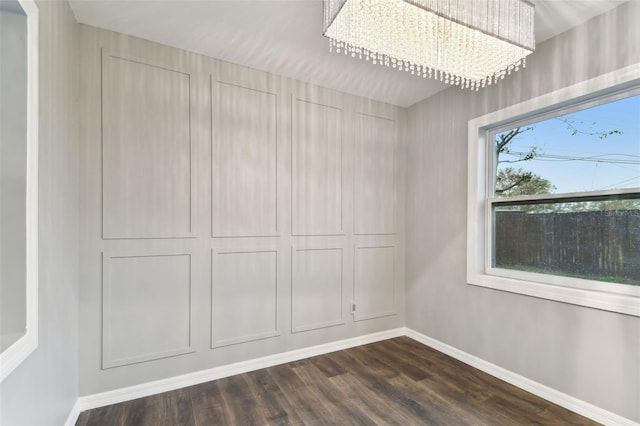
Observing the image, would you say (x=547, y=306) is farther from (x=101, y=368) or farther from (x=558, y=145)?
(x=101, y=368)

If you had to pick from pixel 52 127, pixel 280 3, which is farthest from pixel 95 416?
pixel 280 3

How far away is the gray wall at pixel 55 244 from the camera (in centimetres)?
127

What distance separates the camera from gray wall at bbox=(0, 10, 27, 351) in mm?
1076

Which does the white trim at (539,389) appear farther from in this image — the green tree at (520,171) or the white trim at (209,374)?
the green tree at (520,171)

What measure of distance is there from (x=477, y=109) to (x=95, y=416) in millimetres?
3750

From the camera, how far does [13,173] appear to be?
1119 millimetres

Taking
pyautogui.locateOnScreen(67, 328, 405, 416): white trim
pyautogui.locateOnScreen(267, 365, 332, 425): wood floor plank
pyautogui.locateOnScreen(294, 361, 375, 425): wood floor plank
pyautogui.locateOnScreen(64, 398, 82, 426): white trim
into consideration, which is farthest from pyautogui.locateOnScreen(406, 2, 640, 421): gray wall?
pyautogui.locateOnScreen(64, 398, 82, 426): white trim

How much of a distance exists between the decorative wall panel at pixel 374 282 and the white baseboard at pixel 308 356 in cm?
29

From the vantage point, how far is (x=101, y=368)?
82.6 inches

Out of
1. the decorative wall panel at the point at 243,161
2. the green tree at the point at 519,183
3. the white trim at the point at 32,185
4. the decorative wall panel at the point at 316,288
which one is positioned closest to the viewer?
the white trim at the point at 32,185

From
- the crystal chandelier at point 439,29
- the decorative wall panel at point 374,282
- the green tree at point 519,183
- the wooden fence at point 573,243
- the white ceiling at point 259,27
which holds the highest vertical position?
the white ceiling at point 259,27

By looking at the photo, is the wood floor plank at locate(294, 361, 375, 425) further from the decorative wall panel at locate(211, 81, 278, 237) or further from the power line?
the power line

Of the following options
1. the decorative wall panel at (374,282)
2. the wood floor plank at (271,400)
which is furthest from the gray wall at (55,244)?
the decorative wall panel at (374,282)

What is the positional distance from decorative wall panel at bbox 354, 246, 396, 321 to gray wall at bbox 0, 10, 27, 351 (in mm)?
2549
